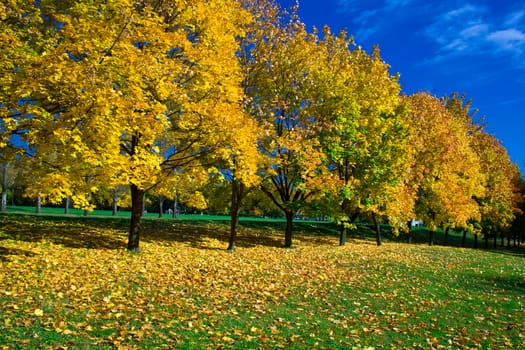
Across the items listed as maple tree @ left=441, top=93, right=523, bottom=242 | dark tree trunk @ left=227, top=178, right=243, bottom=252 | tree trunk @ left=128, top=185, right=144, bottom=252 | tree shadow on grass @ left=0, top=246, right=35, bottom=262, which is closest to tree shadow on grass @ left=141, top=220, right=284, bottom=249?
dark tree trunk @ left=227, top=178, right=243, bottom=252

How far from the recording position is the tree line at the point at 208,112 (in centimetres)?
975

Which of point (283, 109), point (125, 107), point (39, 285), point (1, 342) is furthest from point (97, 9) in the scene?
point (283, 109)

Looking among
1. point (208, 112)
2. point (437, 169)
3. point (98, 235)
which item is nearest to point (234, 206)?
point (98, 235)

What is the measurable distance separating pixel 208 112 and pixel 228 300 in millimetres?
6637

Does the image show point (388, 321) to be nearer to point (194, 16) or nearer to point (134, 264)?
point (134, 264)

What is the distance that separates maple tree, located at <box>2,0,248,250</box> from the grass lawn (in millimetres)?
2344

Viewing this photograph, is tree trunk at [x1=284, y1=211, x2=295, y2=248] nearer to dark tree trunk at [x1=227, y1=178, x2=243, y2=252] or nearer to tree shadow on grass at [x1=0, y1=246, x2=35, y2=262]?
dark tree trunk at [x1=227, y1=178, x2=243, y2=252]

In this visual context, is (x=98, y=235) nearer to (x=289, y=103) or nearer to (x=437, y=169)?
(x=289, y=103)

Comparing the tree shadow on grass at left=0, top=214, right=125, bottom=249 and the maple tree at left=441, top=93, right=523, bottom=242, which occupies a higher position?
the maple tree at left=441, top=93, right=523, bottom=242

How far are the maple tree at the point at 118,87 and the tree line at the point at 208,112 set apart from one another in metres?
0.05

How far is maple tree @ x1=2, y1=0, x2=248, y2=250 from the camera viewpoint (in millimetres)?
9430

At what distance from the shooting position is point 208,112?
526 inches

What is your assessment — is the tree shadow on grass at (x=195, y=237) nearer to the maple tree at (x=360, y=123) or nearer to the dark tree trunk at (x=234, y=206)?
the dark tree trunk at (x=234, y=206)

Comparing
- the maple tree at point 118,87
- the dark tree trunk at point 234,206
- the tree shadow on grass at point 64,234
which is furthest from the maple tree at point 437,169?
the tree shadow on grass at point 64,234
